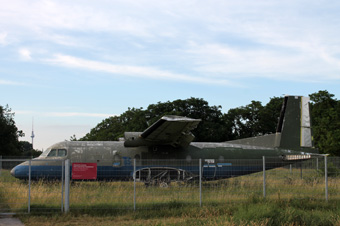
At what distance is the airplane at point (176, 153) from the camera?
56.7 feet

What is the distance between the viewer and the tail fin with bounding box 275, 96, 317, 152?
20.1 meters

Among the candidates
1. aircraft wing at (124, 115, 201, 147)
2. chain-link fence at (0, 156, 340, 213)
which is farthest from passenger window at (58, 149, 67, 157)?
aircraft wing at (124, 115, 201, 147)

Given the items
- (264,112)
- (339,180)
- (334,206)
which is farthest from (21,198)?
(264,112)

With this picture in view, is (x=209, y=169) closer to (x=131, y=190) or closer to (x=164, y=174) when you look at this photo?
(x=164, y=174)

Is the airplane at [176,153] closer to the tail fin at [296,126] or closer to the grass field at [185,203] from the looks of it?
the tail fin at [296,126]

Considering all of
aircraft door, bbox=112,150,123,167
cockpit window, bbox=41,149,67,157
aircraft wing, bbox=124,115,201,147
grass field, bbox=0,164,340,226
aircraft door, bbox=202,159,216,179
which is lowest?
grass field, bbox=0,164,340,226

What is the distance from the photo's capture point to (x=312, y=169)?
48.2 feet

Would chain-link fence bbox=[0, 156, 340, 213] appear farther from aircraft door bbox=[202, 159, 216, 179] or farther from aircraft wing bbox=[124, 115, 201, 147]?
aircraft wing bbox=[124, 115, 201, 147]

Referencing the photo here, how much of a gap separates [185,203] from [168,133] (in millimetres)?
5216

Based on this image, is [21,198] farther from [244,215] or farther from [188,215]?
[244,215]

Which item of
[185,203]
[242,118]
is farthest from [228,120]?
[185,203]

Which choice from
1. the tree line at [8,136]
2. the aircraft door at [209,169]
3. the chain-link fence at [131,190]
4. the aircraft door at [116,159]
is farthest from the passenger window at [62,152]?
the tree line at [8,136]

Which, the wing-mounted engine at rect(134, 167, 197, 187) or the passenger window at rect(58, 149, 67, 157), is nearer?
the wing-mounted engine at rect(134, 167, 197, 187)

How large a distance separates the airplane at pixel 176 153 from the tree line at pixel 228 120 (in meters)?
24.6
